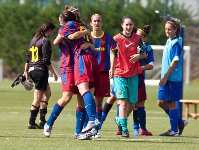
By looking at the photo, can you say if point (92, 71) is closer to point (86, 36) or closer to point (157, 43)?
point (86, 36)

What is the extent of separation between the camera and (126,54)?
423 inches

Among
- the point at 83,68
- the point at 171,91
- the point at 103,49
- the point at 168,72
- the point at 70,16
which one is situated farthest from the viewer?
the point at 171,91

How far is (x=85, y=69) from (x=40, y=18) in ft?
115

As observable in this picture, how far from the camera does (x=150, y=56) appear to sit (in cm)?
1195

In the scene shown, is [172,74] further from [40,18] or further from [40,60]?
[40,18]

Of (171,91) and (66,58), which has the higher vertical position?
(66,58)

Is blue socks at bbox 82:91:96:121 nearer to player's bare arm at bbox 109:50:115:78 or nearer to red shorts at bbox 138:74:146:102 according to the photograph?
player's bare arm at bbox 109:50:115:78

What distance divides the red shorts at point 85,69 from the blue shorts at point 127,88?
2.77 ft

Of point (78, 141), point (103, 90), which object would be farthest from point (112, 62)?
point (78, 141)

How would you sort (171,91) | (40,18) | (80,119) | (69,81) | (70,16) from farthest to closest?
1. (40,18)
2. (171,91)
3. (80,119)
4. (70,16)
5. (69,81)

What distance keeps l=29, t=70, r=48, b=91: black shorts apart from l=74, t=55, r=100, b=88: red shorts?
10.7ft

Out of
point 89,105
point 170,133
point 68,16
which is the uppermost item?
point 68,16

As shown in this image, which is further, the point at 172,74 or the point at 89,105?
the point at 172,74

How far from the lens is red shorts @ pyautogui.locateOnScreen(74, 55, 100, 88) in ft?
32.0
